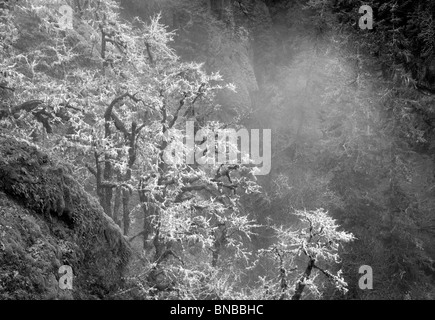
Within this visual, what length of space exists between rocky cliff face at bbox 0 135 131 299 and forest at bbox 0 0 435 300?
0.03 metres

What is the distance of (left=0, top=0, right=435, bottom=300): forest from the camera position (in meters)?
8.11

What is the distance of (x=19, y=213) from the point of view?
689cm

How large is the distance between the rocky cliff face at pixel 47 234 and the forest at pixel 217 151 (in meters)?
0.03

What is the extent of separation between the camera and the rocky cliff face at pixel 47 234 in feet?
20.7

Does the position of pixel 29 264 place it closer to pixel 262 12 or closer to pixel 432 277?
pixel 432 277

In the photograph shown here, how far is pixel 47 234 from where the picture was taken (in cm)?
720

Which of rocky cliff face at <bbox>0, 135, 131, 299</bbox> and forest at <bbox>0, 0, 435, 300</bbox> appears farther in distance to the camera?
forest at <bbox>0, 0, 435, 300</bbox>

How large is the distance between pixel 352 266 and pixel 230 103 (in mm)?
12105

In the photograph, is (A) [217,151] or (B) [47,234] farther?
(A) [217,151]

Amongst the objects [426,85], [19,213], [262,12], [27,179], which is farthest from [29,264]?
[262,12]

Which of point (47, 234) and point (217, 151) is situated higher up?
point (217, 151)

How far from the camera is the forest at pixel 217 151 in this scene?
8.11 m

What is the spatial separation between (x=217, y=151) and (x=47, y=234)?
346 inches

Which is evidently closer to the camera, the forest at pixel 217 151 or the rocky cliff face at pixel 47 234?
the rocky cliff face at pixel 47 234
